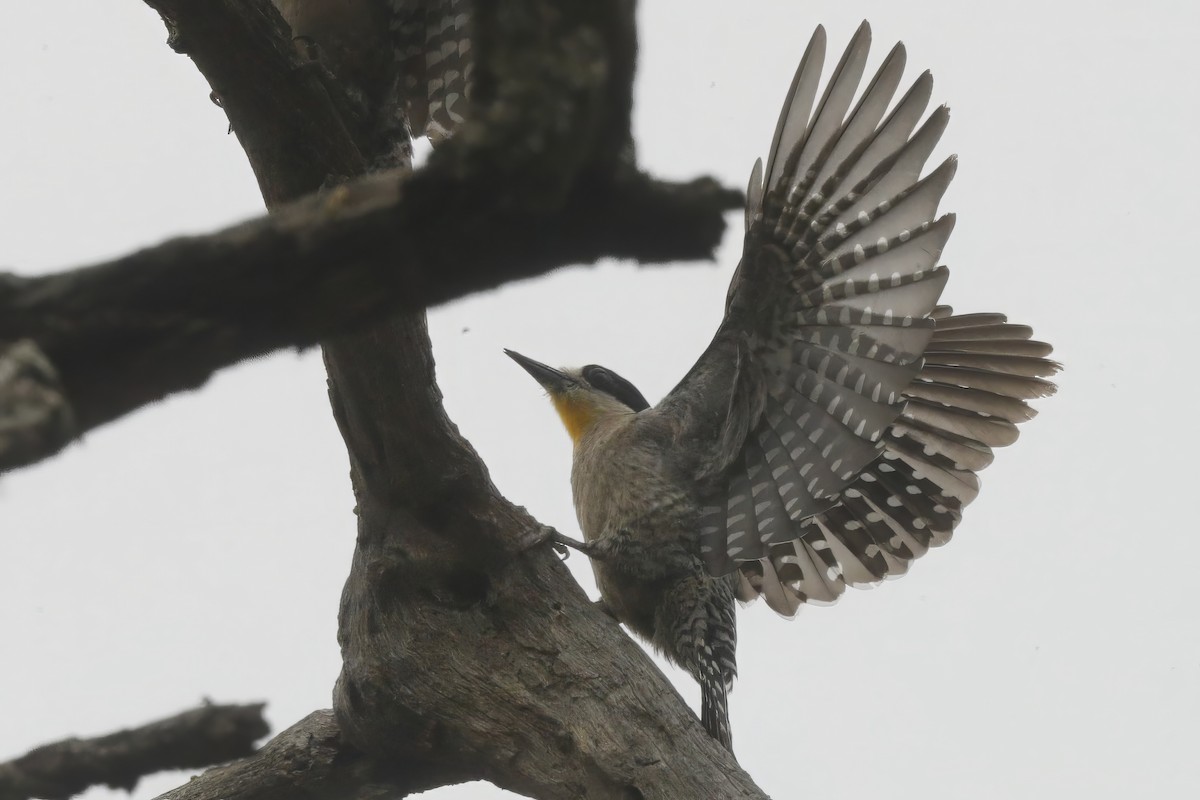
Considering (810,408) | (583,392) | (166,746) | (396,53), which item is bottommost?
(166,746)

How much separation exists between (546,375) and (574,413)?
258 mm

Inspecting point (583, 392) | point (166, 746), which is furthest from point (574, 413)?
point (166, 746)

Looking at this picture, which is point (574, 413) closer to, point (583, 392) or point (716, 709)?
point (583, 392)

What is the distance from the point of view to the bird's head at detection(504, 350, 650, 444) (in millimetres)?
5566

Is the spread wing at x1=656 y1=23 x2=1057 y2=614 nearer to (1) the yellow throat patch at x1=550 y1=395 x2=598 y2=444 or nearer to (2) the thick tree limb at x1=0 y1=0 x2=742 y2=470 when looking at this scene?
(1) the yellow throat patch at x1=550 y1=395 x2=598 y2=444

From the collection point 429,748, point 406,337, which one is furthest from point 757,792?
point 406,337

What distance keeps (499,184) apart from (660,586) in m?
3.69

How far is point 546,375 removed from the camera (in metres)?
5.71

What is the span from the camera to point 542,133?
107 centimetres

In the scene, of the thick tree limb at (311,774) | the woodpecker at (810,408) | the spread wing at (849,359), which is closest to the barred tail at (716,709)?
the woodpecker at (810,408)

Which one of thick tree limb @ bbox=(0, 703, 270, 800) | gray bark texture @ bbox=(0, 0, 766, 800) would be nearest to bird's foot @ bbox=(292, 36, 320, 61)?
gray bark texture @ bbox=(0, 0, 766, 800)

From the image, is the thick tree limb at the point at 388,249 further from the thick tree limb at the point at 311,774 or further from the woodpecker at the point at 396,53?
the thick tree limb at the point at 311,774

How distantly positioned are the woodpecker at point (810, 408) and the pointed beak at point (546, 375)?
10 millimetres

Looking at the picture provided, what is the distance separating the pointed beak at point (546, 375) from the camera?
566 cm
